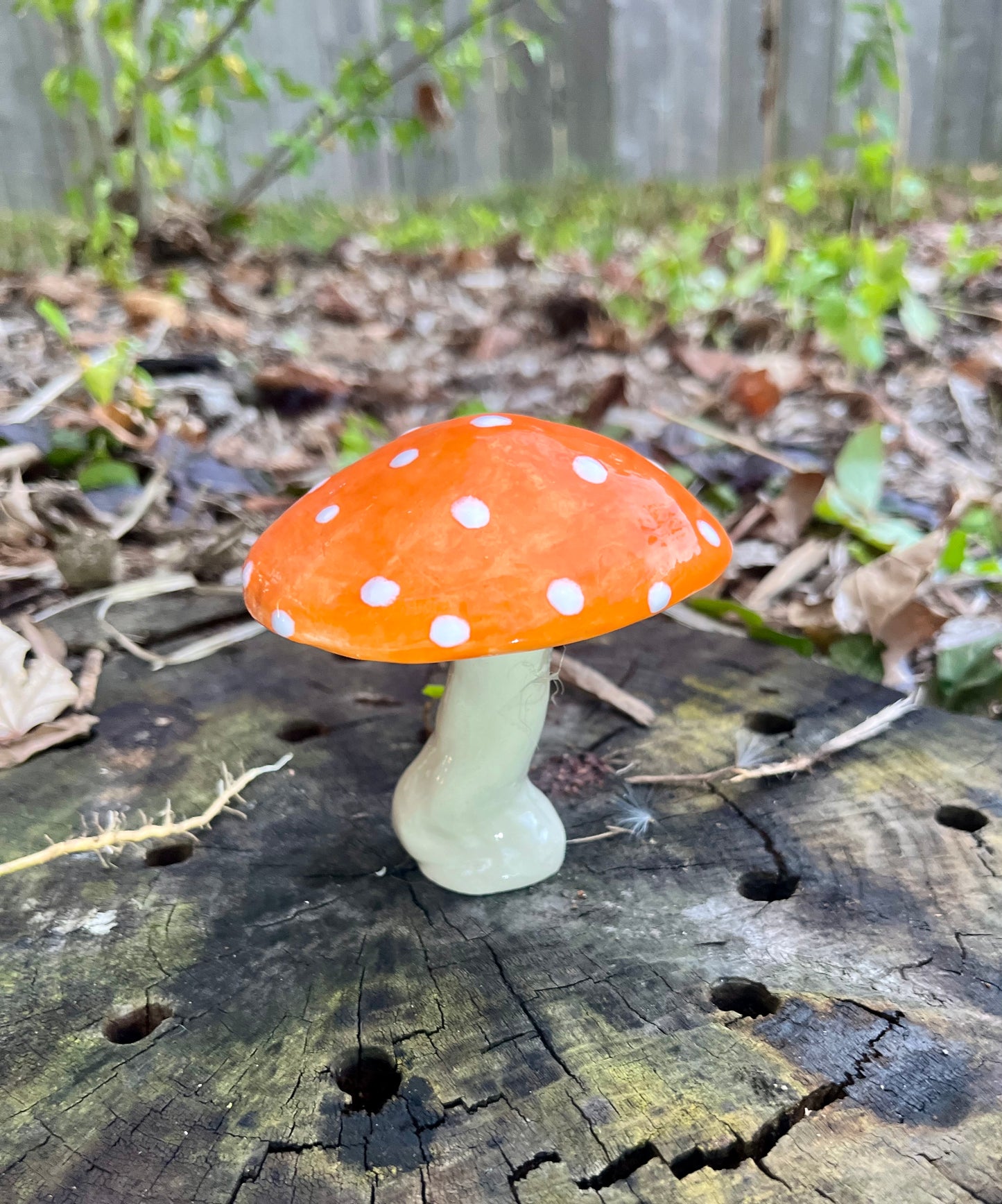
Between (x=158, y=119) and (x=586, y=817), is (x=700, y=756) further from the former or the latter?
(x=158, y=119)

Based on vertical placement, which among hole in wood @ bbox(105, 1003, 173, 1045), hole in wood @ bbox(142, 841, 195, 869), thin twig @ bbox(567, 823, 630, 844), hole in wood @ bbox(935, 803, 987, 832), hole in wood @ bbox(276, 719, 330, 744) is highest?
hole in wood @ bbox(105, 1003, 173, 1045)

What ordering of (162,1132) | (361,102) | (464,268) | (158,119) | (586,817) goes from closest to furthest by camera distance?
(162,1132) < (586,817) < (158,119) < (361,102) < (464,268)

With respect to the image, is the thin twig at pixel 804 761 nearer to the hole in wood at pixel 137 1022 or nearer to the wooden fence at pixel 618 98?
the hole in wood at pixel 137 1022

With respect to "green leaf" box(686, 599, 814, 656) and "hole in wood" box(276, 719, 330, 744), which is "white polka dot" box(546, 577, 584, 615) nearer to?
"hole in wood" box(276, 719, 330, 744)

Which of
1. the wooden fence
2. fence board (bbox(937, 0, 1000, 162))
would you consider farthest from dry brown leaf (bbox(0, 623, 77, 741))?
fence board (bbox(937, 0, 1000, 162))

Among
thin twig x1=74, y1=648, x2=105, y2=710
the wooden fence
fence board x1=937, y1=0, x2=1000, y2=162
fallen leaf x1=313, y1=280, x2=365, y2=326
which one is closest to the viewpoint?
thin twig x1=74, y1=648, x2=105, y2=710

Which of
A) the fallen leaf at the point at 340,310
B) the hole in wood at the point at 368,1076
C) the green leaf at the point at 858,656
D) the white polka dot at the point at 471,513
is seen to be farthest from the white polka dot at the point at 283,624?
the fallen leaf at the point at 340,310

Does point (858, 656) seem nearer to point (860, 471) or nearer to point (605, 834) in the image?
point (860, 471)

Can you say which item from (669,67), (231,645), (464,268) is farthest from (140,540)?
(669,67)
